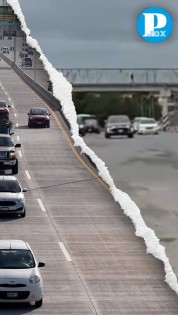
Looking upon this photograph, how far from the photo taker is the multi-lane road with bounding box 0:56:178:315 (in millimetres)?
32156

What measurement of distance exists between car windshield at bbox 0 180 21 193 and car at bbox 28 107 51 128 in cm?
4358

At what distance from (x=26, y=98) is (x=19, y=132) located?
97.5 feet

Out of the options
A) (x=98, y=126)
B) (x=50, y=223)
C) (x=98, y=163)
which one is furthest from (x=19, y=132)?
(x=98, y=126)

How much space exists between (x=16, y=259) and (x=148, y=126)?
Answer: 5.59 m

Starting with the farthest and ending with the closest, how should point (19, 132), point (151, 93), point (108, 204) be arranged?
point (19, 132) → point (108, 204) → point (151, 93)

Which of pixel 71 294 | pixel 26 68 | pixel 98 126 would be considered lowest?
pixel 26 68

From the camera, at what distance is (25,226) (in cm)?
4569

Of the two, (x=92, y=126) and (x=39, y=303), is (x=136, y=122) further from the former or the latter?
(x=39, y=303)

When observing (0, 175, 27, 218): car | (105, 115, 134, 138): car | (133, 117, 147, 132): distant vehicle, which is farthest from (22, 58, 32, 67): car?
(133, 117, 147, 132): distant vehicle

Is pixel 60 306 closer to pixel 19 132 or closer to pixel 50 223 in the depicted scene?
pixel 50 223

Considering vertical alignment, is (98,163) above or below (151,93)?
below

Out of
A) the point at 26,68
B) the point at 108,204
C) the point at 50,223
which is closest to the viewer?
the point at 50,223

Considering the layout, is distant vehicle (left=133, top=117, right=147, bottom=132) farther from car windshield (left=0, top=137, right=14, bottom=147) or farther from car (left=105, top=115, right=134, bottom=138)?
car windshield (left=0, top=137, right=14, bottom=147)

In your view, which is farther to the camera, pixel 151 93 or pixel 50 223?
pixel 50 223
